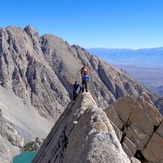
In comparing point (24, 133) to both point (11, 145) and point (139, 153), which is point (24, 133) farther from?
point (139, 153)

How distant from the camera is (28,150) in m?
151

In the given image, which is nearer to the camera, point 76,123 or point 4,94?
point 76,123

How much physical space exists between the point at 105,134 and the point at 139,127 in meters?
16.7

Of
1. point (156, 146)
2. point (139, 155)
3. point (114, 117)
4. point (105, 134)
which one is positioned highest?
point (105, 134)

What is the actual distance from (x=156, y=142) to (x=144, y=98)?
14.6ft

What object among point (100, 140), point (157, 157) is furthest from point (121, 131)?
point (100, 140)

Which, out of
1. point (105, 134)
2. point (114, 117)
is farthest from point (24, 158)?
point (105, 134)

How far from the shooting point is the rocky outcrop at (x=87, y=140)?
579 inches

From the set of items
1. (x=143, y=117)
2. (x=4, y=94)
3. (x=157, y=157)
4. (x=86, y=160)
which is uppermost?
(x=86, y=160)

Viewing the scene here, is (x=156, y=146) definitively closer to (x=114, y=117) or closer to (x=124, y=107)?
(x=114, y=117)

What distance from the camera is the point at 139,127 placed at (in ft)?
106

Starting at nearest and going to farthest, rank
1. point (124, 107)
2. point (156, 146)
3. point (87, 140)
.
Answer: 1. point (87, 140)
2. point (156, 146)
3. point (124, 107)

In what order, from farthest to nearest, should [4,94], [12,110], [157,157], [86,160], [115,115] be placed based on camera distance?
[4,94] → [12,110] → [115,115] → [157,157] → [86,160]

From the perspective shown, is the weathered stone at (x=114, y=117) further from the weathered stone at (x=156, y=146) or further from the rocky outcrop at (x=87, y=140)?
the rocky outcrop at (x=87, y=140)
